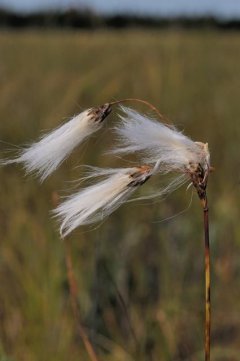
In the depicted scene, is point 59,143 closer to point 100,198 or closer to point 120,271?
point 100,198

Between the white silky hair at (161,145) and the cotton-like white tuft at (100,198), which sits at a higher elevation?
the white silky hair at (161,145)

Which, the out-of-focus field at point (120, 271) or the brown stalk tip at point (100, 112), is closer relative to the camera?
the brown stalk tip at point (100, 112)

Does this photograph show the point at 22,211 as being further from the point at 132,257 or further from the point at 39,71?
the point at 39,71

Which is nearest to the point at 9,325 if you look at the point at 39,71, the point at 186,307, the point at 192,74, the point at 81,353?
the point at 81,353

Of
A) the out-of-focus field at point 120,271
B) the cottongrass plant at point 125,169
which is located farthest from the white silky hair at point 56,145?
the out-of-focus field at point 120,271

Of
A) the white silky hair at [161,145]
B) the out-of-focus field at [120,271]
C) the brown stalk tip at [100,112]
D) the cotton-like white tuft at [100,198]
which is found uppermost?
the brown stalk tip at [100,112]

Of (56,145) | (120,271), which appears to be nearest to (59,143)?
(56,145)

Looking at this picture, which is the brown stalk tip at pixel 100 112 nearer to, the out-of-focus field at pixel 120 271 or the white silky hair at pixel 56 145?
the white silky hair at pixel 56 145
